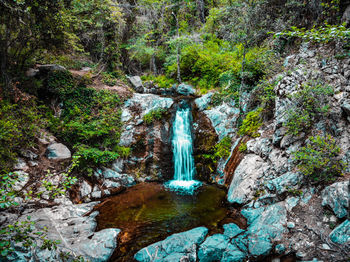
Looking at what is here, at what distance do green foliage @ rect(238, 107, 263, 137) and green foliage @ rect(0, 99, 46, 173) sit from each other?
8.09 m

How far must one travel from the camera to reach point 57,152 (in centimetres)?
669

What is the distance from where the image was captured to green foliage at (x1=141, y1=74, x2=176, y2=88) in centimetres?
1421

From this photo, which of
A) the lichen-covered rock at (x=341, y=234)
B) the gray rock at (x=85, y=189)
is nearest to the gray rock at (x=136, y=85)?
the gray rock at (x=85, y=189)

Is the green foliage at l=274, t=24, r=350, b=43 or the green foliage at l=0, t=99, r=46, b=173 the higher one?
the green foliage at l=274, t=24, r=350, b=43

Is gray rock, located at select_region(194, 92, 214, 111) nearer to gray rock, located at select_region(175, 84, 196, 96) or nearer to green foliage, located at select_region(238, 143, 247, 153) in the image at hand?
gray rock, located at select_region(175, 84, 196, 96)

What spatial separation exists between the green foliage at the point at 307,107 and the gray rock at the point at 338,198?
1.64 meters

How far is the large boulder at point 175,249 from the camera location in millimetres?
3691

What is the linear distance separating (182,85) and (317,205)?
11.0m

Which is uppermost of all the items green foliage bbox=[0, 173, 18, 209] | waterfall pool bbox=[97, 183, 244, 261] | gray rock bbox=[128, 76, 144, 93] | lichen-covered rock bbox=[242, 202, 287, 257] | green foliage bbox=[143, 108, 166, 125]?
gray rock bbox=[128, 76, 144, 93]

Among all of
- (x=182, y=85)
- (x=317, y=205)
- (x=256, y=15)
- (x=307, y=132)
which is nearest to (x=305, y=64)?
(x=307, y=132)

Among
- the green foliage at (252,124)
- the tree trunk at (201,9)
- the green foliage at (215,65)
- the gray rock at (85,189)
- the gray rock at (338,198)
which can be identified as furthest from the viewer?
the tree trunk at (201,9)

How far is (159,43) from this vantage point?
17.6 m

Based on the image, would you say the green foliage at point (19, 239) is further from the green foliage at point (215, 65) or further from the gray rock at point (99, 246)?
the green foliage at point (215, 65)

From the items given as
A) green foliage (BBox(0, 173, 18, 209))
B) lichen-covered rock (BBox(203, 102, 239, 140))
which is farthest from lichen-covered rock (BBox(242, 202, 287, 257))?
green foliage (BBox(0, 173, 18, 209))
